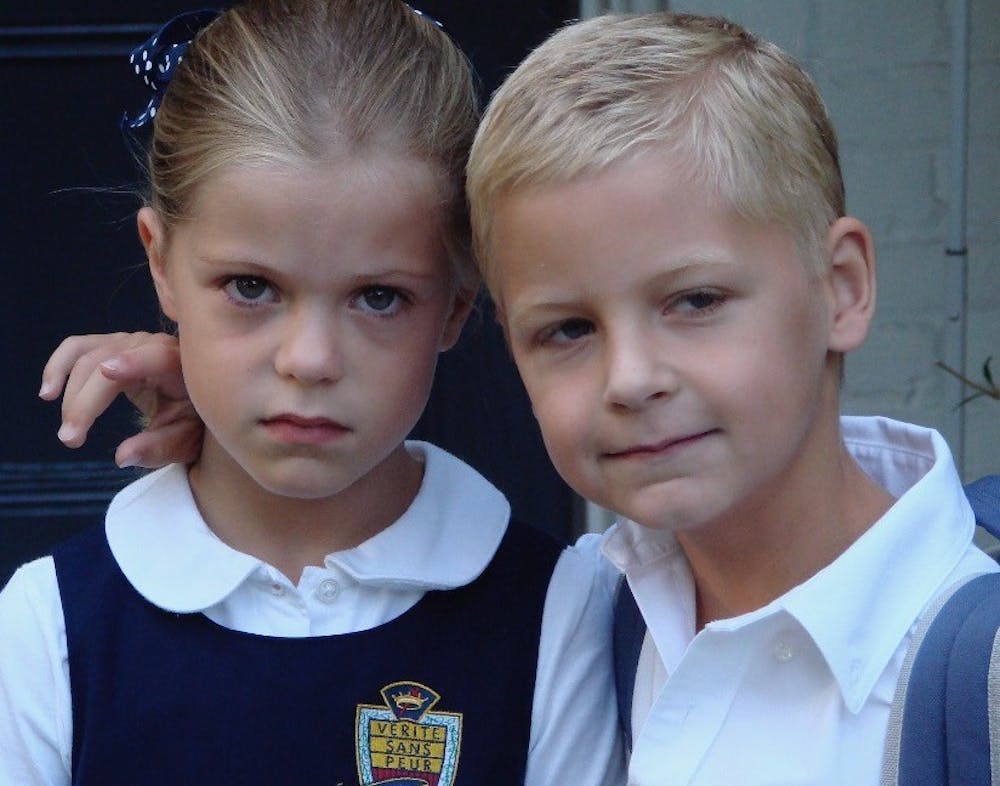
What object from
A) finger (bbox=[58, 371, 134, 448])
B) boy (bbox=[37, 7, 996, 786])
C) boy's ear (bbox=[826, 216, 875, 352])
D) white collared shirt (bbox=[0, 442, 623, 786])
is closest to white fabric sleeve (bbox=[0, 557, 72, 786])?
white collared shirt (bbox=[0, 442, 623, 786])

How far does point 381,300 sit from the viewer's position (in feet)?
4.55

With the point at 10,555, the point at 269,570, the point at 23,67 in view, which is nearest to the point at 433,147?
the point at 269,570

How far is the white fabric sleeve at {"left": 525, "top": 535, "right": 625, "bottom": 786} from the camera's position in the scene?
4.77 feet

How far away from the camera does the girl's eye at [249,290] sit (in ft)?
4.48

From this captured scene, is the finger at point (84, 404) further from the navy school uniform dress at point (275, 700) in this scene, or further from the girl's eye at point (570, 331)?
the girl's eye at point (570, 331)

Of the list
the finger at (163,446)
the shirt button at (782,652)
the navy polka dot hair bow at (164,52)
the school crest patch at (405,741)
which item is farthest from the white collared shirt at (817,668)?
the navy polka dot hair bow at (164,52)

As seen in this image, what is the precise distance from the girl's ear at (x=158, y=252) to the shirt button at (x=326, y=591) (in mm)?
304

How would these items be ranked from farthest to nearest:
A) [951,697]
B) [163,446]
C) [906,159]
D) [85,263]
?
[85,263] → [906,159] → [163,446] → [951,697]

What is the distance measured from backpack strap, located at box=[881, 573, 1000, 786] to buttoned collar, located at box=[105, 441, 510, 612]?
1.60 ft

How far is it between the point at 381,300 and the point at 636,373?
0.31m

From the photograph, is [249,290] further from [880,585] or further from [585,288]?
[880,585]

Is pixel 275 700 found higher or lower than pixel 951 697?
lower

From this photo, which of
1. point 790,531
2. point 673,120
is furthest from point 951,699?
point 673,120

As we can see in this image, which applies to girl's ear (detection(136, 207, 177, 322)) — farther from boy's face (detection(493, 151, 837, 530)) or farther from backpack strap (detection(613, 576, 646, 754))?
backpack strap (detection(613, 576, 646, 754))
